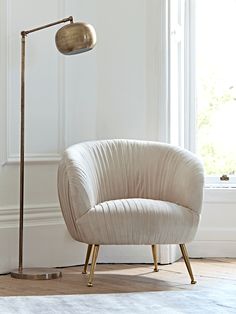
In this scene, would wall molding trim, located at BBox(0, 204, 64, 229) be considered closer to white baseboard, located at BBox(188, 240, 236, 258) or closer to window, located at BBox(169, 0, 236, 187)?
white baseboard, located at BBox(188, 240, 236, 258)

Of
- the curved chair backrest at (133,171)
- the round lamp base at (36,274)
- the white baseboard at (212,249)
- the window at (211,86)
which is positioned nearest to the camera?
A: the curved chair backrest at (133,171)

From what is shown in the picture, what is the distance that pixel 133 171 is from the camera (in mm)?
4461

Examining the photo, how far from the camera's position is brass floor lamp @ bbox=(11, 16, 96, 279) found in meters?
4.09

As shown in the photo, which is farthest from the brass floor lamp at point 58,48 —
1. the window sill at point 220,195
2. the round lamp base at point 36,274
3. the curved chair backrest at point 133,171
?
the window sill at point 220,195

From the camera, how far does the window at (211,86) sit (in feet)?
17.3

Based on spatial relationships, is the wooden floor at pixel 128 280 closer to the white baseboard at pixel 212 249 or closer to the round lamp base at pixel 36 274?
the round lamp base at pixel 36 274

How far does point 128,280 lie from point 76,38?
134 cm

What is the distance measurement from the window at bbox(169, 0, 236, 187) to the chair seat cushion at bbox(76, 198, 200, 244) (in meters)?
1.33

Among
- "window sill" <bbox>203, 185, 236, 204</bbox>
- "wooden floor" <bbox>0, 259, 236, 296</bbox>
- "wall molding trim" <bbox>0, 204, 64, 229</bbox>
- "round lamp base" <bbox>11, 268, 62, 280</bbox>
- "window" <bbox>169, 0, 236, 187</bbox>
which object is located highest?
"window" <bbox>169, 0, 236, 187</bbox>

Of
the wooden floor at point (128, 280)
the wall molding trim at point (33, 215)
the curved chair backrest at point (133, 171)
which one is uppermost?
the curved chair backrest at point (133, 171)

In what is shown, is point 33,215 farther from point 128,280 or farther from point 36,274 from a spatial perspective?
point 128,280

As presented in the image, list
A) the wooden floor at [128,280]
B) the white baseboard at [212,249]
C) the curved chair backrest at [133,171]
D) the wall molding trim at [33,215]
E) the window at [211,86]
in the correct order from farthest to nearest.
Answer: the window at [211,86] < the white baseboard at [212,249] < the wall molding trim at [33,215] < the curved chair backrest at [133,171] < the wooden floor at [128,280]

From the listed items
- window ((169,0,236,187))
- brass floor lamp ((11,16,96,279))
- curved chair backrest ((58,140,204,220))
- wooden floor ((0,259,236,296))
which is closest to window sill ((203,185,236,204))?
window ((169,0,236,187))

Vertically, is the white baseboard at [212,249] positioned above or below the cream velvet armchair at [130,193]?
below
